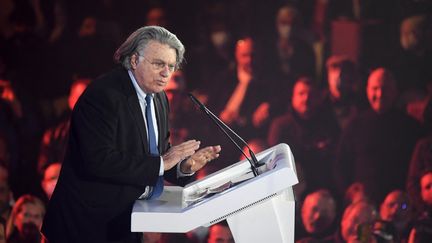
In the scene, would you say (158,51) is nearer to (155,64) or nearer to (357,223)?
(155,64)

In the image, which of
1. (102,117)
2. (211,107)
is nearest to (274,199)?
(102,117)

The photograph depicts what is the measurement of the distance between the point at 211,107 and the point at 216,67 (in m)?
0.26

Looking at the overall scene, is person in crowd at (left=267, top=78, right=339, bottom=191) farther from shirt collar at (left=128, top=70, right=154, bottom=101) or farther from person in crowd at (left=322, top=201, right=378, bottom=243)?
shirt collar at (left=128, top=70, right=154, bottom=101)

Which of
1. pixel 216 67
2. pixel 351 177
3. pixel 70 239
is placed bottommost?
pixel 351 177

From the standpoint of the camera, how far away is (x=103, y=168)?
210cm

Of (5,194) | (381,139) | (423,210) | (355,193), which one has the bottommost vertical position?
(423,210)

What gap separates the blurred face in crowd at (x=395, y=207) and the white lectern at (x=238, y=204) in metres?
2.17

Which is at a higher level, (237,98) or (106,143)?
(106,143)

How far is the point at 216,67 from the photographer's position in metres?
4.32

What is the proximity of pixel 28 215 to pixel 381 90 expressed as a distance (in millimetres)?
2430

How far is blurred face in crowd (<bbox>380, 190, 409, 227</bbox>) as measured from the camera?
4352 mm

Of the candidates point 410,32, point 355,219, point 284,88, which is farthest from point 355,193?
point 410,32

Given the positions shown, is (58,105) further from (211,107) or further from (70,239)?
(70,239)

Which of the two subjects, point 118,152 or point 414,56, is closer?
point 118,152
